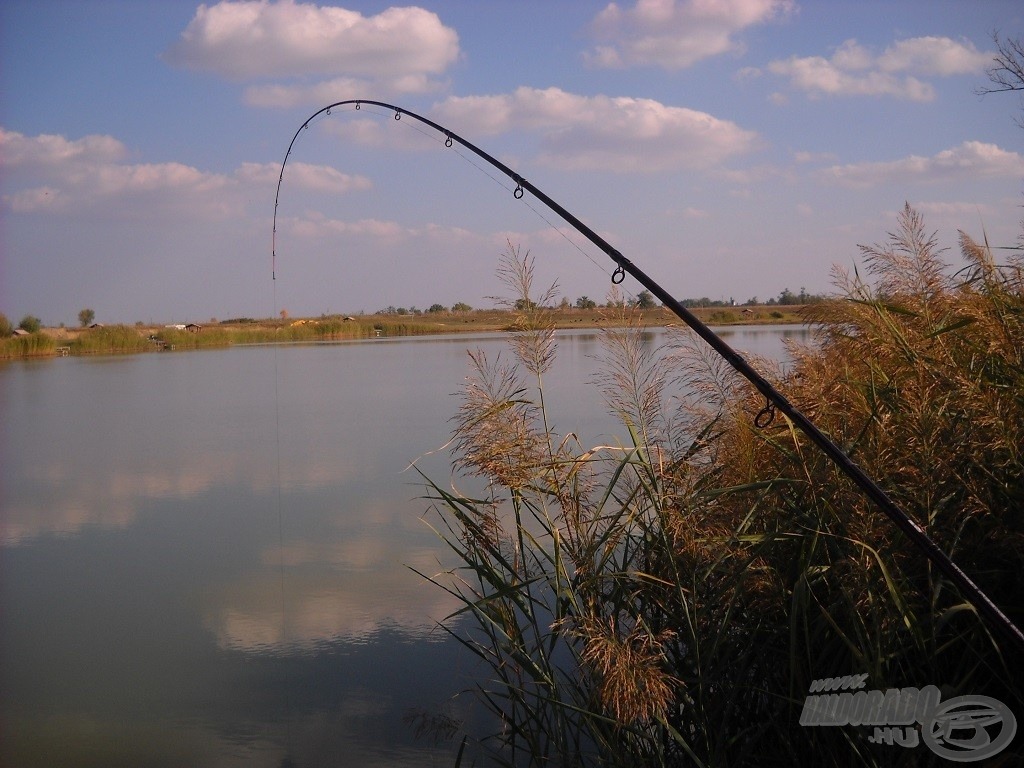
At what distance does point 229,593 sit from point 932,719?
444 centimetres

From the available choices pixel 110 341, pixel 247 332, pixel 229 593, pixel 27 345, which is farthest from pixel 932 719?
pixel 247 332

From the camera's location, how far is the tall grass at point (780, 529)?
89.8 inches

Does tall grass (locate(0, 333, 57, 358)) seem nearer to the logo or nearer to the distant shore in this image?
the distant shore

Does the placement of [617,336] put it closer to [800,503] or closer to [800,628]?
[800,503]

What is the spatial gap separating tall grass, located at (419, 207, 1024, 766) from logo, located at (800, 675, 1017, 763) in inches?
1.6

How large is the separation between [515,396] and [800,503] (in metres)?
0.97

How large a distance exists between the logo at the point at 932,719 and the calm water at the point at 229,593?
1480mm

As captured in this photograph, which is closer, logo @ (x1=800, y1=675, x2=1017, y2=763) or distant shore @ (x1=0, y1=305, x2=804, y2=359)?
logo @ (x1=800, y1=675, x2=1017, y2=763)

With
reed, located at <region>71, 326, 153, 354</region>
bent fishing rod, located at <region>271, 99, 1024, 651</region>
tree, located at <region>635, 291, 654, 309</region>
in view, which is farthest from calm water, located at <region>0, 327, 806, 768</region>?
reed, located at <region>71, 326, 153, 354</region>

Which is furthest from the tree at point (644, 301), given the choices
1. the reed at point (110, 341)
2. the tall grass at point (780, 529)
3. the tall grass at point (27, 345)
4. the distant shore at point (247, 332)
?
the reed at point (110, 341)

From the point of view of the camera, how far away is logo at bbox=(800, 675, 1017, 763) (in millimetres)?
2154

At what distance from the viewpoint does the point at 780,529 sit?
2.60 m

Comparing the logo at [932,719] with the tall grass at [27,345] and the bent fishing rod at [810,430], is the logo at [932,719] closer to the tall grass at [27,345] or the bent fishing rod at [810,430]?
the bent fishing rod at [810,430]

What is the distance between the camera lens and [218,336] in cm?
3216
